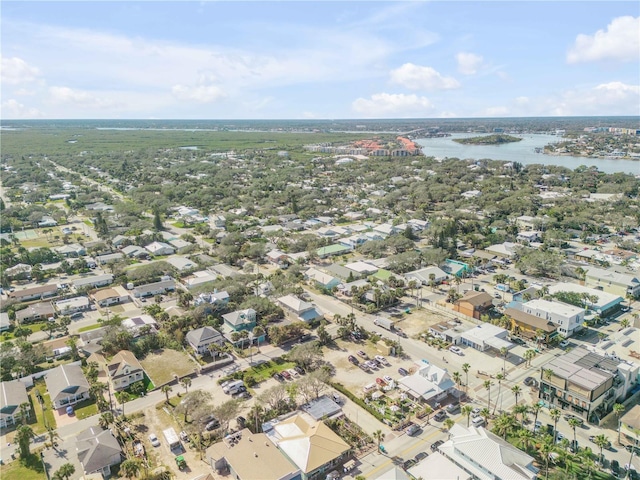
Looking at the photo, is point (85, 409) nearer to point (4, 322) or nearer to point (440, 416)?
point (4, 322)

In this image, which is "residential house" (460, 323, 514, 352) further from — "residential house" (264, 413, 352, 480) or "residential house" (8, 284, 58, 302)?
"residential house" (8, 284, 58, 302)

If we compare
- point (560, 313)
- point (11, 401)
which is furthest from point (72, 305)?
point (560, 313)

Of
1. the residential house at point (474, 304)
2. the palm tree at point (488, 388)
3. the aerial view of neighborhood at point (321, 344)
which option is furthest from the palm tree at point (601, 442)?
the residential house at point (474, 304)

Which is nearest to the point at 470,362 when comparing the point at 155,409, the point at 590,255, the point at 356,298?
the point at 356,298

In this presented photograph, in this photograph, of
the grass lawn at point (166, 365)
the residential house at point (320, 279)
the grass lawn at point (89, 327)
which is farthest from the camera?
the residential house at point (320, 279)

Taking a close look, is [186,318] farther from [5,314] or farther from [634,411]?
[634,411]

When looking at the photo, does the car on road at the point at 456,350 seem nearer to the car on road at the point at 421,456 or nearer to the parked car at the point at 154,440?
the car on road at the point at 421,456
